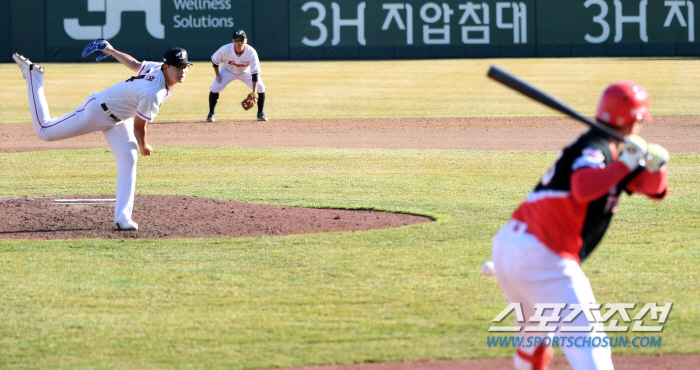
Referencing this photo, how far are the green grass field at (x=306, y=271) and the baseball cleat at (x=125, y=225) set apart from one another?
419 millimetres

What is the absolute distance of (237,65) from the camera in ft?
59.5

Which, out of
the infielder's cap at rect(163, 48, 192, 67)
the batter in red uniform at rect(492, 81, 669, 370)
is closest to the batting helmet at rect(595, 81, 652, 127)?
the batter in red uniform at rect(492, 81, 669, 370)

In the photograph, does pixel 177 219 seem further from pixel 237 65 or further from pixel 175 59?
pixel 237 65

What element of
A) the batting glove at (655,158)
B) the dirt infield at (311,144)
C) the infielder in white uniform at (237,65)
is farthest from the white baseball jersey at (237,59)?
the batting glove at (655,158)

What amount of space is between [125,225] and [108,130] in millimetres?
907

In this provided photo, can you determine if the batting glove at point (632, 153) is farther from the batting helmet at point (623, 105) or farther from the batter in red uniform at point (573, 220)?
the batting helmet at point (623, 105)

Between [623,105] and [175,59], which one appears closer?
[623,105]

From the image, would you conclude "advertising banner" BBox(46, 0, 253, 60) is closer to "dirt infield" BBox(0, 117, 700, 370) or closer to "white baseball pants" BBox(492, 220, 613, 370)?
"dirt infield" BBox(0, 117, 700, 370)

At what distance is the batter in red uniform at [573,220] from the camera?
3.54 metres

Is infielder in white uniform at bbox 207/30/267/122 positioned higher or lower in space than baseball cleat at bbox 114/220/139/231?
higher

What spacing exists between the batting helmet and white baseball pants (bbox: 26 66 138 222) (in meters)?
5.27

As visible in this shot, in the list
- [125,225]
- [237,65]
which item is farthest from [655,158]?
[237,65]

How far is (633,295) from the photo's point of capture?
5832mm

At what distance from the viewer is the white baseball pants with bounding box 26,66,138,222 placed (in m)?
7.84
